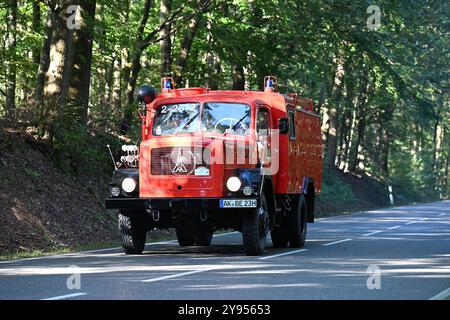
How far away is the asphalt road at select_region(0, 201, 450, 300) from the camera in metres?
12.6

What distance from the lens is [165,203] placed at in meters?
18.6

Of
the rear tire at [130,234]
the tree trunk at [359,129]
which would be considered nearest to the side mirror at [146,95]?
the rear tire at [130,234]

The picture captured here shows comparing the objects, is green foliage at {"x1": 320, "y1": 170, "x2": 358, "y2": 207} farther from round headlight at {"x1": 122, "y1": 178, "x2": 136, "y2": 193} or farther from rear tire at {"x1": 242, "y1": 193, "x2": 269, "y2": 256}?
round headlight at {"x1": 122, "y1": 178, "x2": 136, "y2": 193}

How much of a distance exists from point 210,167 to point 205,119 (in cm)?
137

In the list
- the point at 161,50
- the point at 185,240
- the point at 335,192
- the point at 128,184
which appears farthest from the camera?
the point at 335,192

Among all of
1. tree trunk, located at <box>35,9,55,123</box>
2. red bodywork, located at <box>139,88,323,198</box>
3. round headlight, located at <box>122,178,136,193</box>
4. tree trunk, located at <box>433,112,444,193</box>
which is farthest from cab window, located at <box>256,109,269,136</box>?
tree trunk, located at <box>433,112,444,193</box>

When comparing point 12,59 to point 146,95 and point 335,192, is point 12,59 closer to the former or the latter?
point 146,95

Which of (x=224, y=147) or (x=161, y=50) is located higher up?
(x=161, y=50)

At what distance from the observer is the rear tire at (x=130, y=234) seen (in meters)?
19.2

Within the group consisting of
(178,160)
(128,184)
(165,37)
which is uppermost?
(165,37)

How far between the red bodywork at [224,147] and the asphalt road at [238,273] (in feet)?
3.97

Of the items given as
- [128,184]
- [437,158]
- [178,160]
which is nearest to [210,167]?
[178,160]

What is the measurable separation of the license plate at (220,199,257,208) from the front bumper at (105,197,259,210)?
11 cm
